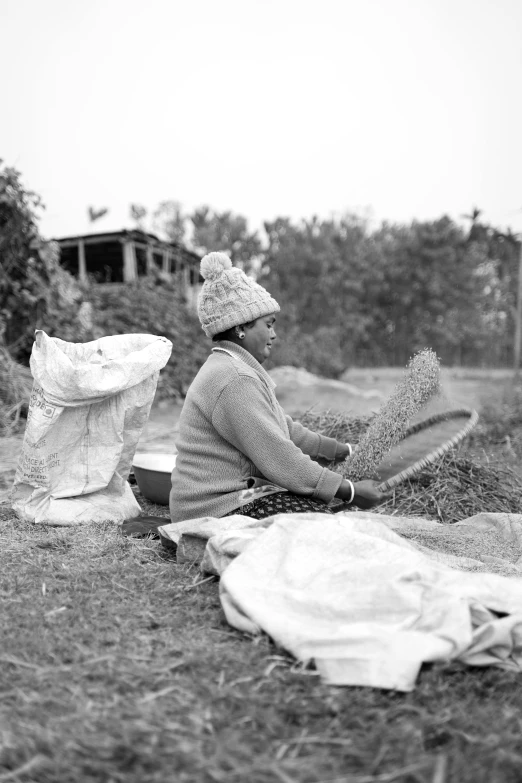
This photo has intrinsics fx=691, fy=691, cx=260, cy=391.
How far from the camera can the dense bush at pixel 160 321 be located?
9430 mm

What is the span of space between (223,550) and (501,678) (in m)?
0.93

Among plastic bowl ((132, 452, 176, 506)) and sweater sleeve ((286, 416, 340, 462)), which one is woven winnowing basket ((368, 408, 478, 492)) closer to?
sweater sleeve ((286, 416, 340, 462))

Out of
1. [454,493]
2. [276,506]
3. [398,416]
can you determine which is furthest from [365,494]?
[454,493]

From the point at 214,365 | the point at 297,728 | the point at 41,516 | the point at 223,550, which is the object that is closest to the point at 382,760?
the point at 297,728

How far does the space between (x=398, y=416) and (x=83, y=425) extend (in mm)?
1525

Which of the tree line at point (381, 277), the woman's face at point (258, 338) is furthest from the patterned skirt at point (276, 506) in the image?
the tree line at point (381, 277)

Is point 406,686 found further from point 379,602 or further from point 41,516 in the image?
point 41,516

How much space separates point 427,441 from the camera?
11.7 ft

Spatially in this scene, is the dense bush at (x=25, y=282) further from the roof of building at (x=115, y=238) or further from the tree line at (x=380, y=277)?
the tree line at (x=380, y=277)

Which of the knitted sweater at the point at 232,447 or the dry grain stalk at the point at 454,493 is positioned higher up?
the knitted sweater at the point at 232,447

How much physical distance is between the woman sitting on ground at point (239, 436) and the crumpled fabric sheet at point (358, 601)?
388 millimetres

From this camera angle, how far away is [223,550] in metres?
2.27

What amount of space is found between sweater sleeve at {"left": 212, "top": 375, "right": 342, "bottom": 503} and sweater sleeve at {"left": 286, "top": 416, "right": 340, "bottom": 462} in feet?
2.02

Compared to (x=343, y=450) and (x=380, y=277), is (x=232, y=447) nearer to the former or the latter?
(x=343, y=450)
